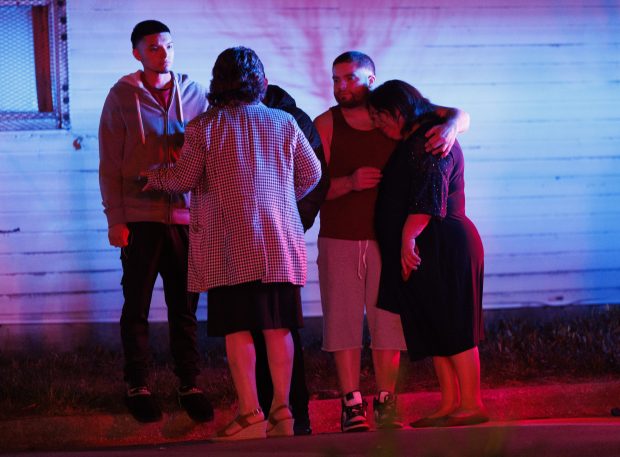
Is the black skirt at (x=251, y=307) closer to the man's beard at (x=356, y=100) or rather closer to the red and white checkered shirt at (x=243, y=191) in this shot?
the red and white checkered shirt at (x=243, y=191)

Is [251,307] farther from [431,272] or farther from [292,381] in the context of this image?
[431,272]

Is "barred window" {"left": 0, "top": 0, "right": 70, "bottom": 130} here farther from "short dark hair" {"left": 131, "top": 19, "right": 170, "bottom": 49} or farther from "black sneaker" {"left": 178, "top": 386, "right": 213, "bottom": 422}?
"black sneaker" {"left": 178, "top": 386, "right": 213, "bottom": 422}

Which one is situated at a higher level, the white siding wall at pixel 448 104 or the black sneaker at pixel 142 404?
the white siding wall at pixel 448 104

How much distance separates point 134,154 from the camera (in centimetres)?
619

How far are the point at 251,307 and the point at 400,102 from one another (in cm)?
137

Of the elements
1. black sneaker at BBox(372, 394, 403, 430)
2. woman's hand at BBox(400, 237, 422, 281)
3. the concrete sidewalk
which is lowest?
the concrete sidewalk

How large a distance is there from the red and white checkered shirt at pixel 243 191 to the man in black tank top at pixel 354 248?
1.44 feet

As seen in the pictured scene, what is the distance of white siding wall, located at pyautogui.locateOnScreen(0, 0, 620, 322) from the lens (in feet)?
26.0

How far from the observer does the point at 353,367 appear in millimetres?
5961

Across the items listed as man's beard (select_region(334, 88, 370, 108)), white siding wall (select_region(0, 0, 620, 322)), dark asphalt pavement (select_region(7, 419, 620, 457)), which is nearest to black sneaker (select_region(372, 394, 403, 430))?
dark asphalt pavement (select_region(7, 419, 620, 457))

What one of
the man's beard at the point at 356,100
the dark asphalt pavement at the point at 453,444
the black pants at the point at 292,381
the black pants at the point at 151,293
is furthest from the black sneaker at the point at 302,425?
the man's beard at the point at 356,100

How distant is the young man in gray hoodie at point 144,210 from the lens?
6.19 meters

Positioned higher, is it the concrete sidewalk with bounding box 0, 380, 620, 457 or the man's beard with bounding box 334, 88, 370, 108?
the man's beard with bounding box 334, 88, 370, 108

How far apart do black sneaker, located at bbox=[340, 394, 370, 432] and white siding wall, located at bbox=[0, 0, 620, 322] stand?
7.93ft
